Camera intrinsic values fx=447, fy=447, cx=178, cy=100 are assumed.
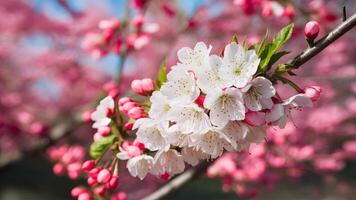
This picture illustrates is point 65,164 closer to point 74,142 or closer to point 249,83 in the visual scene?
point 249,83

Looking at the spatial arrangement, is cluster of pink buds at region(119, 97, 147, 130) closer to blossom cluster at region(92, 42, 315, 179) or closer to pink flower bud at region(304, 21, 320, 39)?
blossom cluster at region(92, 42, 315, 179)

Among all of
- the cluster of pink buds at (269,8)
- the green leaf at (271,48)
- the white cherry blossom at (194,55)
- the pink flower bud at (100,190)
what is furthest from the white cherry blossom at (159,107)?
the cluster of pink buds at (269,8)

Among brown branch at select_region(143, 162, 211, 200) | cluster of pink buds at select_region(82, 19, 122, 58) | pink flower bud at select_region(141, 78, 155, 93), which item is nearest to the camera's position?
pink flower bud at select_region(141, 78, 155, 93)

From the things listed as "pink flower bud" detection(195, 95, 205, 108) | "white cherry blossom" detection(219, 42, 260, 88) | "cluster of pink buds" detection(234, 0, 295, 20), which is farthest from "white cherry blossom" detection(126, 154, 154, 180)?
"cluster of pink buds" detection(234, 0, 295, 20)

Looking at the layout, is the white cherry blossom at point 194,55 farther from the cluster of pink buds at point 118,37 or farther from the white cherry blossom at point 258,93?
the cluster of pink buds at point 118,37

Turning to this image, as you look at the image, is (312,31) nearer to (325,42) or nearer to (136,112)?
(325,42)

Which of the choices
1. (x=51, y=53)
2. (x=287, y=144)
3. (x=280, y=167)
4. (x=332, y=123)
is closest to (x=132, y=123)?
(x=280, y=167)
